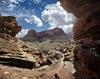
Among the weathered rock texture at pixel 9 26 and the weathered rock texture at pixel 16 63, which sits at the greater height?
the weathered rock texture at pixel 9 26

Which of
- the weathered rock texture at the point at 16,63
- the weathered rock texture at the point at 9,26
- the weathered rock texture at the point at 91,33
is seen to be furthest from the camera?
the weathered rock texture at the point at 9,26

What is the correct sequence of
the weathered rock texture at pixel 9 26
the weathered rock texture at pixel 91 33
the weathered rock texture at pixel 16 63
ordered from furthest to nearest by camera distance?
the weathered rock texture at pixel 9 26 < the weathered rock texture at pixel 16 63 < the weathered rock texture at pixel 91 33

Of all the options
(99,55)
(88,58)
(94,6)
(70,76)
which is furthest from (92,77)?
(70,76)

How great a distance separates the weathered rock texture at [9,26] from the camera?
41.1 metres

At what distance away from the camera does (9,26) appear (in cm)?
4203

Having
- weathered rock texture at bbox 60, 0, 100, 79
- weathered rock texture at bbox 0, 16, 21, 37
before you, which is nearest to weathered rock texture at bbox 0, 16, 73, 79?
weathered rock texture at bbox 0, 16, 21, 37

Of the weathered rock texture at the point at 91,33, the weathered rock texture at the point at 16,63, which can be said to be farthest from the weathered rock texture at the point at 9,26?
the weathered rock texture at the point at 91,33

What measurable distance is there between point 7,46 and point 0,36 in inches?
150

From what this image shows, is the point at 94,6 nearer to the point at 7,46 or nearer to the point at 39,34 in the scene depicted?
the point at 7,46

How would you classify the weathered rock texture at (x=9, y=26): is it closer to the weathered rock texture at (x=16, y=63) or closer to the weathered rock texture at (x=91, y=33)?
the weathered rock texture at (x=16, y=63)

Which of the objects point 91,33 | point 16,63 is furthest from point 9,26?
point 91,33

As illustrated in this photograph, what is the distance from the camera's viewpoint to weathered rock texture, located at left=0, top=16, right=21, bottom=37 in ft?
135

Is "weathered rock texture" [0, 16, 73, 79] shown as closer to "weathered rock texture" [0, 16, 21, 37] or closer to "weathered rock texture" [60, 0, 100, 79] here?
"weathered rock texture" [0, 16, 21, 37]

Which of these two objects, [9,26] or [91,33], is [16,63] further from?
[91,33]
